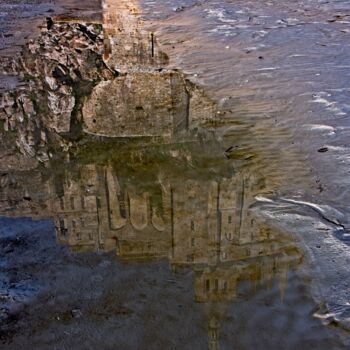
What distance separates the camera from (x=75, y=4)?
54.0 ft

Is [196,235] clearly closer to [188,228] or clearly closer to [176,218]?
[188,228]

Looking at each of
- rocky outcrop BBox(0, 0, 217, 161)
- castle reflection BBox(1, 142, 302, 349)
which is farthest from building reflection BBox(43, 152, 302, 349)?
rocky outcrop BBox(0, 0, 217, 161)

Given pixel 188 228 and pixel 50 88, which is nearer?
pixel 188 228

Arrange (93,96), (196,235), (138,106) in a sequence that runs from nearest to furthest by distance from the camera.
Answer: (196,235), (138,106), (93,96)

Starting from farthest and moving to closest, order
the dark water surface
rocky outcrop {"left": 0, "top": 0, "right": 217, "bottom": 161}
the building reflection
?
rocky outcrop {"left": 0, "top": 0, "right": 217, "bottom": 161} < the building reflection < the dark water surface

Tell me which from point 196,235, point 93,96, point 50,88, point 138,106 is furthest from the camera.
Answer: point 50,88

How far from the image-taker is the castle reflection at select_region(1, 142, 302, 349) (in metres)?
3.53

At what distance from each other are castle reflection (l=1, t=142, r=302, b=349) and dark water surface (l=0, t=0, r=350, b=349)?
0.04ft

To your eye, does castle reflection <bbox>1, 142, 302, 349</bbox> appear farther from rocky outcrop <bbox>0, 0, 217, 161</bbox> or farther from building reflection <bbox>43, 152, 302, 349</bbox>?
rocky outcrop <bbox>0, 0, 217, 161</bbox>

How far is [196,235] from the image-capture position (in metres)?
3.92

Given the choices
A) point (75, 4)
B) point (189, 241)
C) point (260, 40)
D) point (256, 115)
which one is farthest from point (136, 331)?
point (75, 4)

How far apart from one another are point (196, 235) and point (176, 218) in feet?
0.91

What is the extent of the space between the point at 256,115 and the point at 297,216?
7.45 ft

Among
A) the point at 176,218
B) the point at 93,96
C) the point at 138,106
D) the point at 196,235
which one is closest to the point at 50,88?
the point at 93,96
